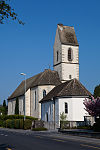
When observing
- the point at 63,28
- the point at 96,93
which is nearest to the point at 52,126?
the point at 96,93

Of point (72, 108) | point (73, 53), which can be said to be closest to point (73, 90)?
point (72, 108)

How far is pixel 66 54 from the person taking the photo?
A: 62.1 m

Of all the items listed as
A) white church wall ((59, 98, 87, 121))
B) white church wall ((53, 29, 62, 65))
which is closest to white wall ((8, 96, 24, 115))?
white church wall ((53, 29, 62, 65))

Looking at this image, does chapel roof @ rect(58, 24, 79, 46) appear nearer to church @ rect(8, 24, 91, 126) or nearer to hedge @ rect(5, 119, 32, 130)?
church @ rect(8, 24, 91, 126)

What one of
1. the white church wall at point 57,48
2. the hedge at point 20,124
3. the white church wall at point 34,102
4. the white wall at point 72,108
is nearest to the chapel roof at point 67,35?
the white church wall at point 57,48

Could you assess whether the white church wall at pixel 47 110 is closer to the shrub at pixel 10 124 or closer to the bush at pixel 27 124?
the bush at pixel 27 124

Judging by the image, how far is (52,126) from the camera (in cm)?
4394

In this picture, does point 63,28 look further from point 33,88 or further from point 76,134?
point 76,134

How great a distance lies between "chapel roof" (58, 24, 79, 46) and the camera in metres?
62.9

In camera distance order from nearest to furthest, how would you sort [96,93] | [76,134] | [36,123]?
[76,134] → [36,123] → [96,93]

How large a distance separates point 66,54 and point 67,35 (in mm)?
5109

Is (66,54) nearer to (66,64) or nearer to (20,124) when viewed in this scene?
(66,64)

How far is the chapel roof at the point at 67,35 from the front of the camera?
206ft

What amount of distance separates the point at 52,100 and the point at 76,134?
22.5 m
